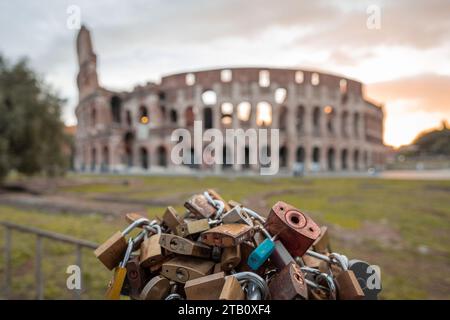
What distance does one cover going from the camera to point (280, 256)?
1286 mm

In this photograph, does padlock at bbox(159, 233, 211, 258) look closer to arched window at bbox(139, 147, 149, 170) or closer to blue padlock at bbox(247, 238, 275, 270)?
blue padlock at bbox(247, 238, 275, 270)

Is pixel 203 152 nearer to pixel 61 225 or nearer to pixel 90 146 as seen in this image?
pixel 90 146

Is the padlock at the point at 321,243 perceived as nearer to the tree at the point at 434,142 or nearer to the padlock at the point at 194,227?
the padlock at the point at 194,227

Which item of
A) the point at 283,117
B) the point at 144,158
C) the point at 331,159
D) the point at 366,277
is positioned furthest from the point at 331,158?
the point at 366,277

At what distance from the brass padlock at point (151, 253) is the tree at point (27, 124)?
2083cm

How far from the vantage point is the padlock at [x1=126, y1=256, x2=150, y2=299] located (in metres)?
1.48

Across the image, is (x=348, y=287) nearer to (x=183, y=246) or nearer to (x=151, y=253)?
(x=183, y=246)

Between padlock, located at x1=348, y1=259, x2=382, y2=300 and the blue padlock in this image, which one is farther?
padlock, located at x1=348, y1=259, x2=382, y2=300

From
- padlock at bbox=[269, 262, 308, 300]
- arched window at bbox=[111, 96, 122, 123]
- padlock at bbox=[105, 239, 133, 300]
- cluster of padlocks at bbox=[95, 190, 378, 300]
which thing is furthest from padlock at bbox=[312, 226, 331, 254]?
arched window at bbox=[111, 96, 122, 123]

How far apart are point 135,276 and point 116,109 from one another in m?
57.3

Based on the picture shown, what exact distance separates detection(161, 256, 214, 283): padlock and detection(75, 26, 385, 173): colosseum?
40643mm

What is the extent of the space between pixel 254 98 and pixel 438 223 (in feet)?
121

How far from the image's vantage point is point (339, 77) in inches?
1983

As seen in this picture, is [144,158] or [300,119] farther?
[144,158]
